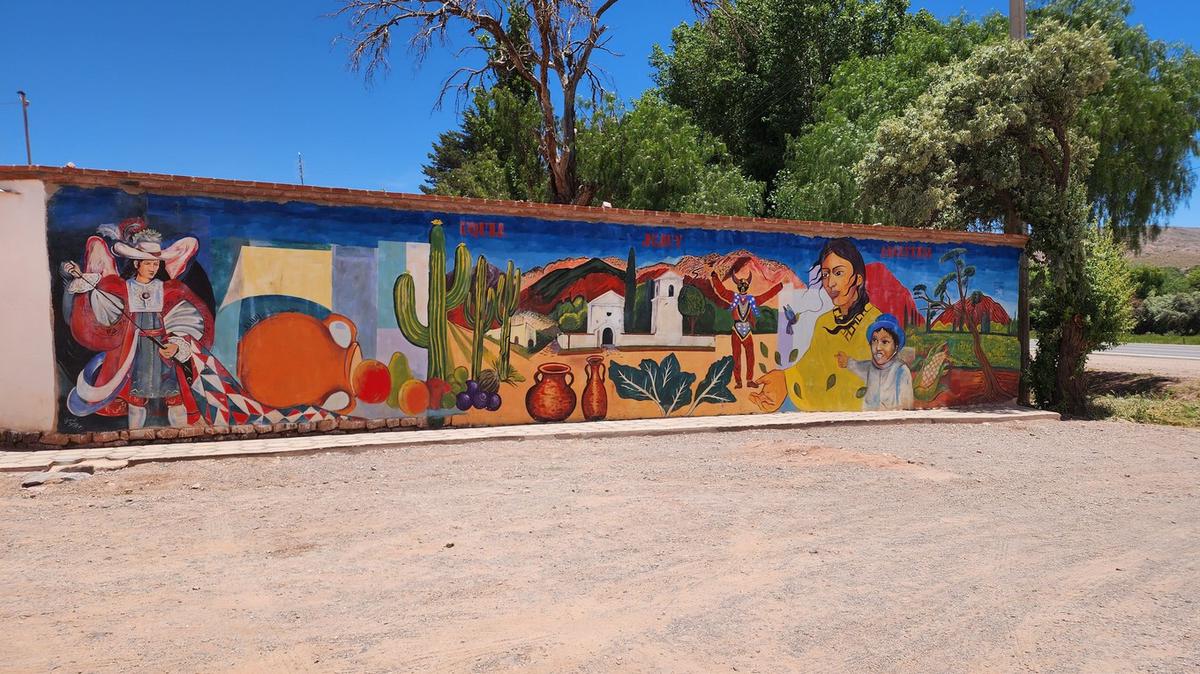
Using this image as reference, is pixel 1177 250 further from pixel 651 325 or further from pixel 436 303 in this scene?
pixel 436 303

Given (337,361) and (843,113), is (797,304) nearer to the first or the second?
(337,361)

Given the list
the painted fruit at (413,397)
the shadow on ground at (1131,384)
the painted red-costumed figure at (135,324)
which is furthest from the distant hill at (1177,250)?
the painted red-costumed figure at (135,324)

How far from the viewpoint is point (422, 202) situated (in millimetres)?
8781

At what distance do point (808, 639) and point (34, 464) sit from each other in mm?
6562

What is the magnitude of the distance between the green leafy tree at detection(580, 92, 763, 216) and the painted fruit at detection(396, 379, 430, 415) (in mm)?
8897

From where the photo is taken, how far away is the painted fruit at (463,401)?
358 inches

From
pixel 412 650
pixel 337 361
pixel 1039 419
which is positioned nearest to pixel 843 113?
pixel 1039 419

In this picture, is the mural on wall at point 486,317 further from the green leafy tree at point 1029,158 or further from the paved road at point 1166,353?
the paved road at point 1166,353

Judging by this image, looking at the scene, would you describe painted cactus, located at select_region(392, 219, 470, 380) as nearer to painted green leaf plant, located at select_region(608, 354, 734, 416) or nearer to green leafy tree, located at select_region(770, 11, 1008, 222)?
painted green leaf plant, located at select_region(608, 354, 734, 416)

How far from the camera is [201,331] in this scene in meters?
7.99

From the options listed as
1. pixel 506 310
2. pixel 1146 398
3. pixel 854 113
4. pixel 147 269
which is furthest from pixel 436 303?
pixel 854 113

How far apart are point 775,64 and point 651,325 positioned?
18.4 metres

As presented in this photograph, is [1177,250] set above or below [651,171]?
above

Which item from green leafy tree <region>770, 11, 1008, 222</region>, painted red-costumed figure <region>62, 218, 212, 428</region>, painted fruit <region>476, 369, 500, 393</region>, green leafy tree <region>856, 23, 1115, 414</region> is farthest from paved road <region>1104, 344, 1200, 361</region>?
painted red-costumed figure <region>62, 218, 212, 428</region>
